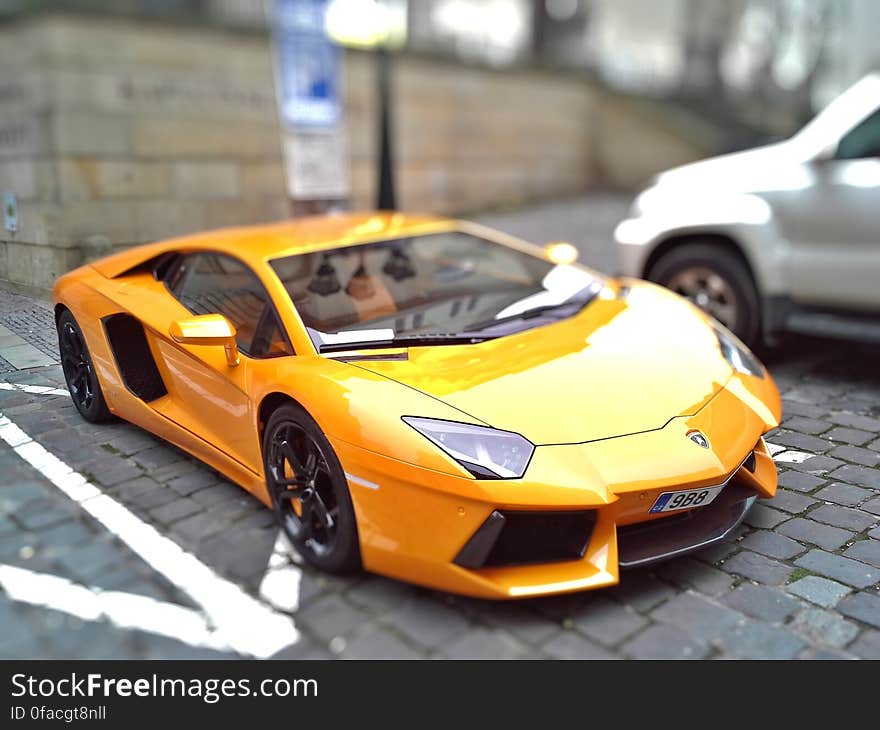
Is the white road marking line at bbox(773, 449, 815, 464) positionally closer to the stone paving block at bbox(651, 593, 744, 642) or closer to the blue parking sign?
the stone paving block at bbox(651, 593, 744, 642)

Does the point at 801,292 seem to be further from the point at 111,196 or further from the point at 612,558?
the point at 111,196

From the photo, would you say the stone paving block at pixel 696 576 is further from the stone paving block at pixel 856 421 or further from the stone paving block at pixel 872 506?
the stone paving block at pixel 856 421

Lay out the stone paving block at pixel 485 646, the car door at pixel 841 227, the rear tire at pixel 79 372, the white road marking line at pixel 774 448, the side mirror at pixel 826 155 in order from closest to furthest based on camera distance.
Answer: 1. the stone paving block at pixel 485 646
2. the rear tire at pixel 79 372
3. the white road marking line at pixel 774 448
4. the car door at pixel 841 227
5. the side mirror at pixel 826 155

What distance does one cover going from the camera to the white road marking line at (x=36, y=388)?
2961 mm

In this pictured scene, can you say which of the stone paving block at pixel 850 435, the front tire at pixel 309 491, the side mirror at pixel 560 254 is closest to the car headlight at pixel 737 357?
the stone paving block at pixel 850 435

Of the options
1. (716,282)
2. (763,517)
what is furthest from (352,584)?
(716,282)

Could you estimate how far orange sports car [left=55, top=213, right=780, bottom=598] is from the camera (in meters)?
2.54

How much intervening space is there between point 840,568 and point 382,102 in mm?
7117

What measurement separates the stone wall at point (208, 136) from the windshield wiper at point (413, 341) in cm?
109

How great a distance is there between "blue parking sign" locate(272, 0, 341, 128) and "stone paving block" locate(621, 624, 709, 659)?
5.53 m

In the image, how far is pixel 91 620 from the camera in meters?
2.30
